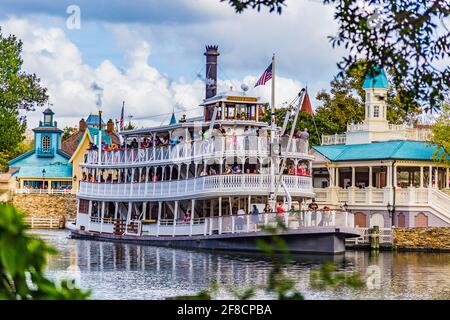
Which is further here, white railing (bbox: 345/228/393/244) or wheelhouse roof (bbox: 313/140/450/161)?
wheelhouse roof (bbox: 313/140/450/161)

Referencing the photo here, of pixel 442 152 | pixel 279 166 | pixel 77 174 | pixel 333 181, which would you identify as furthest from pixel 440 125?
pixel 77 174

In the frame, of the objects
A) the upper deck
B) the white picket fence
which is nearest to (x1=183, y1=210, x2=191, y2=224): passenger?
the upper deck

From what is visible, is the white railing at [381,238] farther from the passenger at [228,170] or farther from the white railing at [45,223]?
the white railing at [45,223]

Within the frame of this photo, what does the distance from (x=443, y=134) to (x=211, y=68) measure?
483 inches

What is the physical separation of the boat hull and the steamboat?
0.04 meters

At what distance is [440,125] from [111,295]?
28.1m

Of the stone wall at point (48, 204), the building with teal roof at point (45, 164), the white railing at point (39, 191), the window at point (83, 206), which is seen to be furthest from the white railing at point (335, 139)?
the building with teal roof at point (45, 164)

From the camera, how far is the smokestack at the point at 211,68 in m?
51.1

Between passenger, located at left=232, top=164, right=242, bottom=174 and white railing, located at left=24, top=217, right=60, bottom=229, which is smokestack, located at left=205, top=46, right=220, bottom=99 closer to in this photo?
passenger, located at left=232, top=164, right=242, bottom=174

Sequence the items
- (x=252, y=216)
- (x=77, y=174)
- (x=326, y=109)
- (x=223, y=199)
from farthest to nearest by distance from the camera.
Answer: (x=77, y=174) < (x=326, y=109) < (x=223, y=199) < (x=252, y=216)

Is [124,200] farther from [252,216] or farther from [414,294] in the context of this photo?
[414,294]

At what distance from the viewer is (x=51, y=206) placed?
74750 mm

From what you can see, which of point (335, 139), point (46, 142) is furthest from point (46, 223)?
point (335, 139)

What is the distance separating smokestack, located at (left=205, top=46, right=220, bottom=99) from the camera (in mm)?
51125
